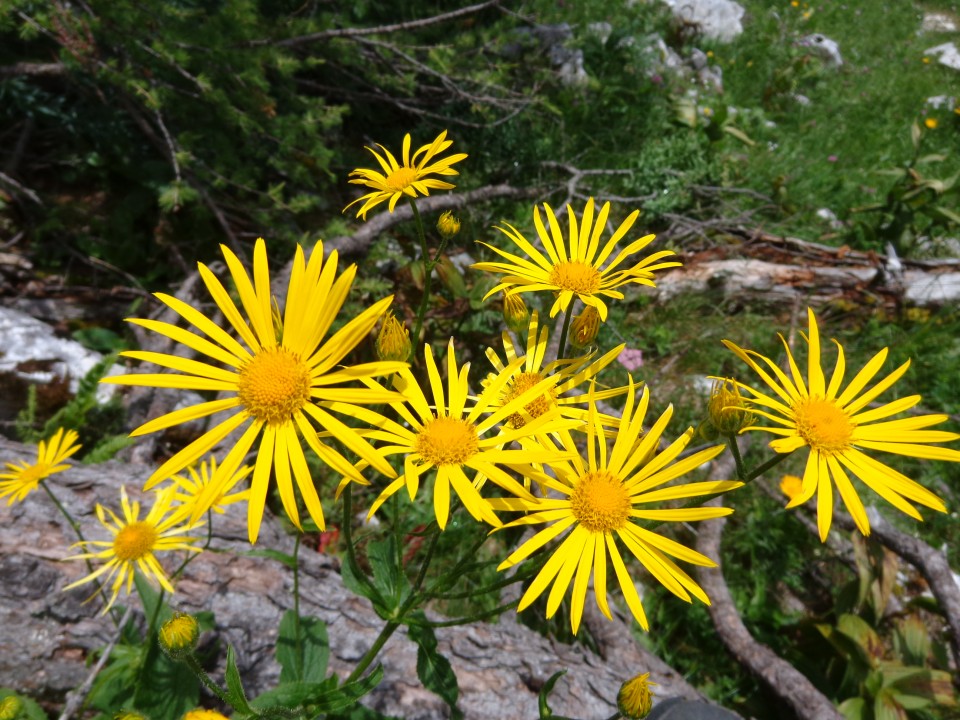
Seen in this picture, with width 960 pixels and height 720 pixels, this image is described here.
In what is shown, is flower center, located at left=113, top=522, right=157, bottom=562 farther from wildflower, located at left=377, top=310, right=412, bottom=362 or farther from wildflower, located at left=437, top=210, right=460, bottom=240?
wildflower, located at left=437, top=210, right=460, bottom=240

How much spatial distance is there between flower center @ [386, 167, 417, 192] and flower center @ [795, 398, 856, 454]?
1256 mm

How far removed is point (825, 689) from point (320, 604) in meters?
2.44

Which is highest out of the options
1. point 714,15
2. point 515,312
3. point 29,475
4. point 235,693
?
point 714,15

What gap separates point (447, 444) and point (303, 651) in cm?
95

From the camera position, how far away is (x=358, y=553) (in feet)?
9.14

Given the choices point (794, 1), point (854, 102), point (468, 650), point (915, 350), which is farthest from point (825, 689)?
point (794, 1)

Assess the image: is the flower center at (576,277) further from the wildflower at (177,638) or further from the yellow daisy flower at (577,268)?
the wildflower at (177,638)

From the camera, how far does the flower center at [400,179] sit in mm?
1661

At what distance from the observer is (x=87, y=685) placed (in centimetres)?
190

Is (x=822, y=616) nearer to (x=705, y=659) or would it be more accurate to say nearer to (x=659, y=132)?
(x=705, y=659)

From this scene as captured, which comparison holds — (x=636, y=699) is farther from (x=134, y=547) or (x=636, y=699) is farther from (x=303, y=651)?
(x=134, y=547)

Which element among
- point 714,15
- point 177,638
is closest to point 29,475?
point 177,638

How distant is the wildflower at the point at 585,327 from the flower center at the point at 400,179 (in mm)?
651

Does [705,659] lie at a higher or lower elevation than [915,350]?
lower
